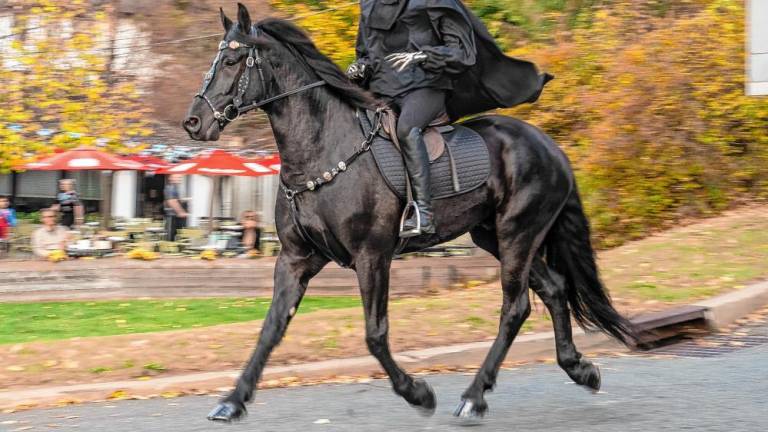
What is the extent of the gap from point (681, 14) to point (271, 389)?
552 inches

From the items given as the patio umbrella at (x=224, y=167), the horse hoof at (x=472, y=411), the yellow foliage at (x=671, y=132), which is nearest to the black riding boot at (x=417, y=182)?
the horse hoof at (x=472, y=411)

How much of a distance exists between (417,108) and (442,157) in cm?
38

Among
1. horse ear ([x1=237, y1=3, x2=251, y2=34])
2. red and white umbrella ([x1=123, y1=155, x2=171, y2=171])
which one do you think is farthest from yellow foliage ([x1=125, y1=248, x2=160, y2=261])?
horse ear ([x1=237, y1=3, x2=251, y2=34])

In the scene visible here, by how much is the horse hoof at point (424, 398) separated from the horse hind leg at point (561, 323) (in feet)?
3.90

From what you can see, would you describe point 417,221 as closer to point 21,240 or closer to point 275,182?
point 21,240

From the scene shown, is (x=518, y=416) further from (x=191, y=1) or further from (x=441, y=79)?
(x=191, y=1)

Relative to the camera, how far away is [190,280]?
1661cm

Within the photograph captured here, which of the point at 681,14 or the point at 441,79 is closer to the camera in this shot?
the point at 441,79

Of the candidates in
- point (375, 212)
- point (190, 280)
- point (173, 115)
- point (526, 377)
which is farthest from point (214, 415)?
point (173, 115)

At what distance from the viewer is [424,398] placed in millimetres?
6945

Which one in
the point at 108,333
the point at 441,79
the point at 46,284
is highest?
the point at 441,79

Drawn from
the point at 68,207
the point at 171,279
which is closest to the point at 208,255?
the point at 171,279

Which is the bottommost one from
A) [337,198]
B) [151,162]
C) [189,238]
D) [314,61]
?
[151,162]

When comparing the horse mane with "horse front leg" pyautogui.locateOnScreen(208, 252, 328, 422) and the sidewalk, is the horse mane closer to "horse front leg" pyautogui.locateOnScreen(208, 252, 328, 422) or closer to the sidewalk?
"horse front leg" pyautogui.locateOnScreen(208, 252, 328, 422)
